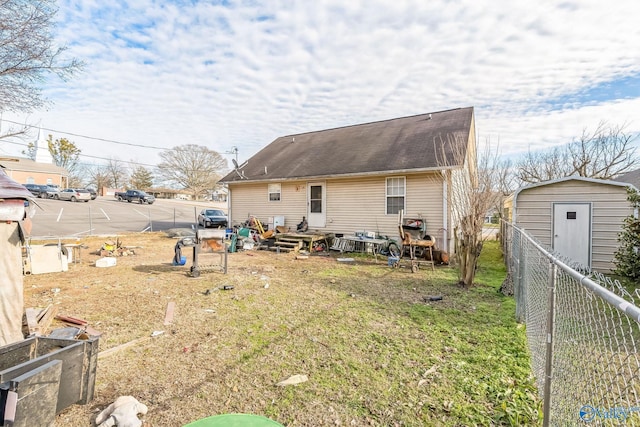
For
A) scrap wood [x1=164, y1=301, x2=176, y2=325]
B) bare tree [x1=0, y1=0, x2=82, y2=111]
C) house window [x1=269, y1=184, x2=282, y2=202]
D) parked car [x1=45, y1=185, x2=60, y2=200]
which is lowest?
scrap wood [x1=164, y1=301, x2=176, y2=325]

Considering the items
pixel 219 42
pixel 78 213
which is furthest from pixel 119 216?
pixel 219 42

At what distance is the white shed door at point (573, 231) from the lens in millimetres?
8656

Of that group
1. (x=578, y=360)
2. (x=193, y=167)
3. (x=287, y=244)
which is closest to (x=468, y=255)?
(x=578, y=360)

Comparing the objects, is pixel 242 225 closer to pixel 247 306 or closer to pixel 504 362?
pixel 247 306

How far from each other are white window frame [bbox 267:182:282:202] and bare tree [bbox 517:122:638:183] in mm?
18616

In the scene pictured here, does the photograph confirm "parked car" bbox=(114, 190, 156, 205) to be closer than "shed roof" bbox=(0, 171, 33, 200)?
No

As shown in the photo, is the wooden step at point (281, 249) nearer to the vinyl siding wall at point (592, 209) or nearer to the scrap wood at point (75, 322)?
the scrap wood at point (75, 322)

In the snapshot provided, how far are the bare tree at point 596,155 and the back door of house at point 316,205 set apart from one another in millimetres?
16988

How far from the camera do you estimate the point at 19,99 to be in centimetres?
1020

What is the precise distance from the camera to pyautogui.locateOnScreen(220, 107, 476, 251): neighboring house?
10758mm

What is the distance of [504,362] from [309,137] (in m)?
15.7

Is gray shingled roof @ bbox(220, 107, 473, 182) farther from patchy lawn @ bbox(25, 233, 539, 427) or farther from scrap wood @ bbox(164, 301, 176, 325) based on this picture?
scrap wood @ bbox(164, 301, 176, 325)

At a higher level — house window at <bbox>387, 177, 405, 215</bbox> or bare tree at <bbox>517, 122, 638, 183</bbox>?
bare tree at <bbox>517, 122, 638, 183</bbox>

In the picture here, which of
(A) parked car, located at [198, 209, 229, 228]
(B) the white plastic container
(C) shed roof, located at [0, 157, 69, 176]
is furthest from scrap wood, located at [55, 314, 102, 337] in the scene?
(C) shed roof, located at [0, 157, 69, 176]
